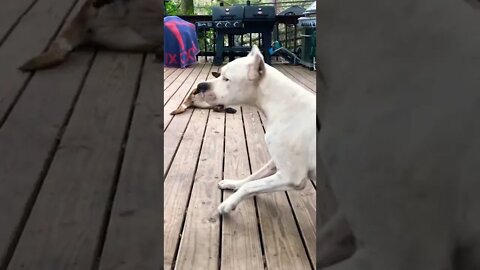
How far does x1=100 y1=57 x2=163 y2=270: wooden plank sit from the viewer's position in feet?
1.52

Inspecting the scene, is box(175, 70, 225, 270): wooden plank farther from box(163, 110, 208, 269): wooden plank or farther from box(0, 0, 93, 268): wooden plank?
box(0, 0, 93, 268): wooden plank

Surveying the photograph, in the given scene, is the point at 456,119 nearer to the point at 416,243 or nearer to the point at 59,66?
the point at 416,243

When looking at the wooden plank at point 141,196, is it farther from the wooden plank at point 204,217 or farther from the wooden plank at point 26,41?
the wooden plank at point 204,217

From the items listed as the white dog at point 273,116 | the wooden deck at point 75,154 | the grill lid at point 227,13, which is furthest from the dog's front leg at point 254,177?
the grill lid at point 227,13

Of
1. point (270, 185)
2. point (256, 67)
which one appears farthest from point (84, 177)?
point (256, 67)

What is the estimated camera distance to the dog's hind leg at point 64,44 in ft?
1.61

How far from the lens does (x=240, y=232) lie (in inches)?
54.2

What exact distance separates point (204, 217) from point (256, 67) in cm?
52

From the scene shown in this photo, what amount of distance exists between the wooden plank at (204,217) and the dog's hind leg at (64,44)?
28.1 inches

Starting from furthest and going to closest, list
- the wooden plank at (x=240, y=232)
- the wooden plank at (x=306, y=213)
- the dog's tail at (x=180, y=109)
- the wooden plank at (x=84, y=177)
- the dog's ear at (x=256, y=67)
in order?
the dog's tail at (x=180, y=109) → the dog's ear at (x=256, y=67) → the wooden plank at (x=306, y=213) → the wooden plank at (x=240, y=232) → the wooden plank at (x=84, y=177)

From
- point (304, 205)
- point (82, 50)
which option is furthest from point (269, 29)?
point (82, 50)

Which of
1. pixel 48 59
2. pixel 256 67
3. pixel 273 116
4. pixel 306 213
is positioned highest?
pixel 48 59

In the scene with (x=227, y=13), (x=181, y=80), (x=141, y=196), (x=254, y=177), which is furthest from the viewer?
(x=227, y=13)

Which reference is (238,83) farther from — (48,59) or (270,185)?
(48,59)
